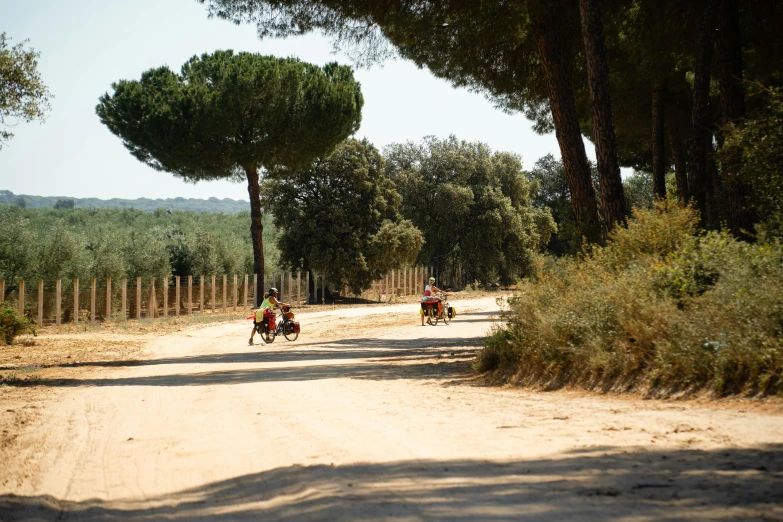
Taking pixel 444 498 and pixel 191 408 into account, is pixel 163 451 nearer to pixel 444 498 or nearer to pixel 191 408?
pixel 191 408

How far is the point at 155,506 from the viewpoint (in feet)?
19.7

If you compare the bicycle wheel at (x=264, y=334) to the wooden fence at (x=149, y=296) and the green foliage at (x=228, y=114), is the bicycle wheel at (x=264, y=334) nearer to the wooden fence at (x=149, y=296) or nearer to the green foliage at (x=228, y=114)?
the wooden fence at (x=149, y=296)

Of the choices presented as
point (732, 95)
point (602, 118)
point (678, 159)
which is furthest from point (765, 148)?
point (678, 159)

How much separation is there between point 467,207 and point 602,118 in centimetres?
5025

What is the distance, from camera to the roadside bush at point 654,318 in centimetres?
934

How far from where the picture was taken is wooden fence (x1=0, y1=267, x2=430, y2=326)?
33594 millimetres

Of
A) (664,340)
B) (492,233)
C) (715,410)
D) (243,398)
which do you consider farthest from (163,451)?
(492,233)

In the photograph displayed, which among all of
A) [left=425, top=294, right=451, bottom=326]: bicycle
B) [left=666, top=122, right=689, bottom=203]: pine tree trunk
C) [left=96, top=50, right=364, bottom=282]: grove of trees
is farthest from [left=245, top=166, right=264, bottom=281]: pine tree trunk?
[left=666, top=122, right=689, bottom=203]: pine tree trunk

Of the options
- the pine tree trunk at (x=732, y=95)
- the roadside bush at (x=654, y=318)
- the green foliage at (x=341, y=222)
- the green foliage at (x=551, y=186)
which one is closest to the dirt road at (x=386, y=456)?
the roadside bush at (x=654, y=318)

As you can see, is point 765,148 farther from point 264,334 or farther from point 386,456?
point 264,334

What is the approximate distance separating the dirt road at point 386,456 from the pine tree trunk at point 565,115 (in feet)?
23.1

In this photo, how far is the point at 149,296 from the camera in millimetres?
39062

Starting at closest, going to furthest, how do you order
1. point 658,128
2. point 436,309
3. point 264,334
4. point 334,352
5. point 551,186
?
point 334,352, point 264,334, point 658,128, point 436,309, point 551,186

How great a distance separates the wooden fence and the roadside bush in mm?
23444
